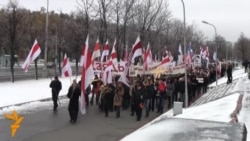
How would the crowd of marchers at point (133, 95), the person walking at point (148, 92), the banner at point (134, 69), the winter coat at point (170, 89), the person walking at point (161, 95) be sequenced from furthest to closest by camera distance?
1. the winter coat at point (170, 89)
2. the banner at point (134, 69)
3. the person walking at point (161, 95)
4. the person walking at point (148, 92)
5. the crowd of marchers at point (133, 95)

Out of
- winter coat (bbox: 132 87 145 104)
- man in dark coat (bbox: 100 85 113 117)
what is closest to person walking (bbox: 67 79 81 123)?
man in dark coat (bbox: 100 85 113 117)

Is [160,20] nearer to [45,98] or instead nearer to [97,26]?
[97,26]

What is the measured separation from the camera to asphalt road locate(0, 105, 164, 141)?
13.4 metres

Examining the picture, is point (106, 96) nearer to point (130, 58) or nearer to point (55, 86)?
point (55, 86)

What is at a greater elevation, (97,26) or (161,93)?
(97,26)

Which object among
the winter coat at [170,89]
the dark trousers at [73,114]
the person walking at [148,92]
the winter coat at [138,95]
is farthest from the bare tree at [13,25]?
the dark trousers at [73,114]

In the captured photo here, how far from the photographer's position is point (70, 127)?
50.4 feet

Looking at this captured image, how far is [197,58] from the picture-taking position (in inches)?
1922

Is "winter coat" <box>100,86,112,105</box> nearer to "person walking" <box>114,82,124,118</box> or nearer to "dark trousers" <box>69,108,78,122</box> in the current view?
"person walking" <box>114,82,124,118</box>

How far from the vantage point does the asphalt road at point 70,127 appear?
44.0 ft

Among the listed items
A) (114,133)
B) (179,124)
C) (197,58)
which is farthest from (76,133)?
(197,58)

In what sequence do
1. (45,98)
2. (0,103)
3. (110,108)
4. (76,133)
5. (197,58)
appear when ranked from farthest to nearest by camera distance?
(197,58), (45,98), (0,103), (110,108), (76,133)

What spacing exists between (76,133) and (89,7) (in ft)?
85.9

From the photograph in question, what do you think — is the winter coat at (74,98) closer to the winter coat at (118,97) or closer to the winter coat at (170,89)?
the winter coat at (118,97)
